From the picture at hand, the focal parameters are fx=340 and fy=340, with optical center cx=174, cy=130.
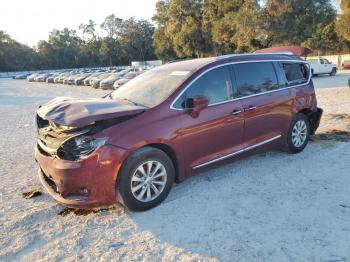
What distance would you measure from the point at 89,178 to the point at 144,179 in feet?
2.25

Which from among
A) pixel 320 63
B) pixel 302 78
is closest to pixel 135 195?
pixel 302 78

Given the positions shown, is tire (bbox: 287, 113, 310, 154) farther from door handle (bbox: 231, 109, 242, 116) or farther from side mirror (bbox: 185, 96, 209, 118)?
side mirror (bbox: 185, 96, 209, 118)

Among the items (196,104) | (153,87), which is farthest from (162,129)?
(153,87)

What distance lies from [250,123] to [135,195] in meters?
2.21

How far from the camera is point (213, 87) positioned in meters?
4.94

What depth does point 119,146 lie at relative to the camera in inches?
156

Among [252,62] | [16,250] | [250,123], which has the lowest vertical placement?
[16,250]

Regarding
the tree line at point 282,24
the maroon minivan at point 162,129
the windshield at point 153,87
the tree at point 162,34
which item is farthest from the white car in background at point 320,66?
the tree at point 162,34

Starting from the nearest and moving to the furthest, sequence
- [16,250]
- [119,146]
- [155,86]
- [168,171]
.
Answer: [16,250] → [119,146] → [168,171] → [155,86]

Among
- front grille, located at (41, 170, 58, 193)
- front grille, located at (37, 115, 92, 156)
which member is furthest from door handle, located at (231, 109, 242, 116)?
front grille, located at (41, 170, 58, 193)

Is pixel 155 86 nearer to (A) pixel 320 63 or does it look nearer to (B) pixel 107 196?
(B) pixel 107 196

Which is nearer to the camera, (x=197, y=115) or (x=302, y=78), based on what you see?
(x=197, y=115)

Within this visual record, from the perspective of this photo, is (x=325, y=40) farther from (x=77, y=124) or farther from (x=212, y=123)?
(x=77, y=124)

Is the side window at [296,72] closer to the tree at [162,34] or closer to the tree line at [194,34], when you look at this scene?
the tree line at [194,34]
